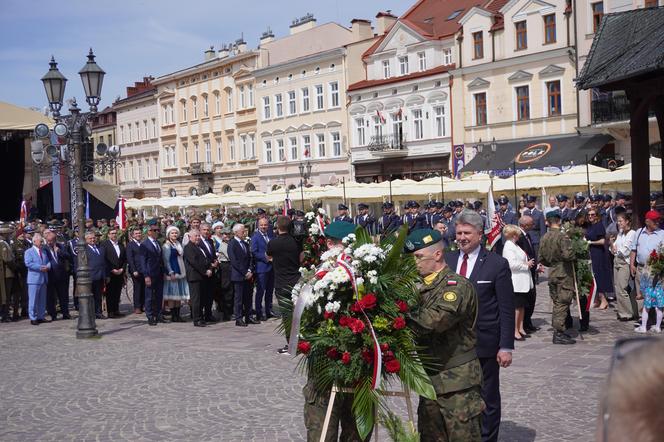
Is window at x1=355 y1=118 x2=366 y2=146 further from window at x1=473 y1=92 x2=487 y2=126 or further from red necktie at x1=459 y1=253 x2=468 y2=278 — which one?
red necktie at x1=459 y1=253 x2=468 y2=278

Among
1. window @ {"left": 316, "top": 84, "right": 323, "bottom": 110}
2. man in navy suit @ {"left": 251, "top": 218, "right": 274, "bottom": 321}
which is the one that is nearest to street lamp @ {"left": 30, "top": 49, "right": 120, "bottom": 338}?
man in navy suit @ {"left": 251, "top": 218, "right": 274, "bottom": 321}

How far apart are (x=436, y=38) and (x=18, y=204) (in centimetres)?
2800

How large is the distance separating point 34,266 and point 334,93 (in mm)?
40291

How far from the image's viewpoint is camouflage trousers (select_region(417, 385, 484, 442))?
5004 mm

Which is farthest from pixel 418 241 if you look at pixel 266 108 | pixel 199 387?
pixel 266 108

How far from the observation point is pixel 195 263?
49.6 ft

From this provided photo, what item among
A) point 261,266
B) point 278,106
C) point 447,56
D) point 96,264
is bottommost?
point 261,266

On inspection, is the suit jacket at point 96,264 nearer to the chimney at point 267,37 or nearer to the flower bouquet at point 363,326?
the flower bouquet at point 363,326

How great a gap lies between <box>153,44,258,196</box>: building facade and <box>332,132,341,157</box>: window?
960 centimetres

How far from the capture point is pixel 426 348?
5.12 metres

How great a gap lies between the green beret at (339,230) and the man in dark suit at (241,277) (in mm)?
8590

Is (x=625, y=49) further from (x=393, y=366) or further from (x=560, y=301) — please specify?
(x=393, y=366)

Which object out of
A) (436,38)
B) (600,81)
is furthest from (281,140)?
(600,81)

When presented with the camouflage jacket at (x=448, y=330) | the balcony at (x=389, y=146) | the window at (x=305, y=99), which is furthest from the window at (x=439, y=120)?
the camouflage jacket at (x=448, y=330)
